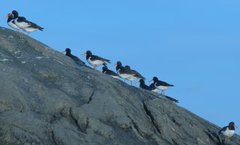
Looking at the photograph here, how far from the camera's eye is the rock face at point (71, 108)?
2289 centimetres

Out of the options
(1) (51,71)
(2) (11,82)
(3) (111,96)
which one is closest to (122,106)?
(3) (111,96)

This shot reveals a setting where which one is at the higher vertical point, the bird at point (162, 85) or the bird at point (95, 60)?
the bird at point (162, 85)

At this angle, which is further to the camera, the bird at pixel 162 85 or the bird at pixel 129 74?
the bird at pixel 162 85

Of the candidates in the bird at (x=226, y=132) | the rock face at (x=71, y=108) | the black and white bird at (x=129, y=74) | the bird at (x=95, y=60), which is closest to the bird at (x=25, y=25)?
the bird at (x=95, y=60)

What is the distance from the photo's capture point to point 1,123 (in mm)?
22188

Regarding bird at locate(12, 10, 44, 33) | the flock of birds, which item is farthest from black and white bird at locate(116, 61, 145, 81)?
bird at locate(12, 10, 44, 33)

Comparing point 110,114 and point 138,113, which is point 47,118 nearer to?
point 110,114

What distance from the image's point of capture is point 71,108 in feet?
80.7

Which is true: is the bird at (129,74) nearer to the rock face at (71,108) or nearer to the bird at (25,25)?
the bird at (25,25)

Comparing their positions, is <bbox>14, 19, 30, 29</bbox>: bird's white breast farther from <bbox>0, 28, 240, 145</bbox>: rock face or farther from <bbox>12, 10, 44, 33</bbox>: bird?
<bbox>0, 28, 240, 145</bbox>: rock face

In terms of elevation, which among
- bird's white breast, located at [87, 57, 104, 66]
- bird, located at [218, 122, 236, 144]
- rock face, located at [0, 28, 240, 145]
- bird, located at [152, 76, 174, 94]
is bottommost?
rock face, located at [0, 28, 240, 145]

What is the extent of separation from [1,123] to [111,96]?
5575mm

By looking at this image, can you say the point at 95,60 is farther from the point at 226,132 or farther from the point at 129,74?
the point at 226,132

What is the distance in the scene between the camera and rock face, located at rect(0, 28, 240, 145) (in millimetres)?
22891
